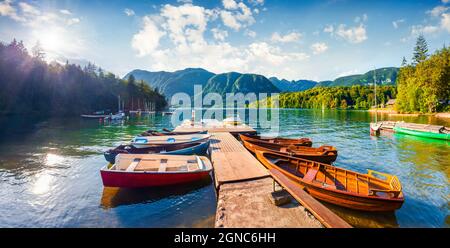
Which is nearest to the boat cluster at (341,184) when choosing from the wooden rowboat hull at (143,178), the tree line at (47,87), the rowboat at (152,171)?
the rowboat at (152,171)

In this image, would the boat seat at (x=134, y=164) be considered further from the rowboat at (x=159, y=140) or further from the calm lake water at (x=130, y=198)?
the rowboat at (x=159, y=140)

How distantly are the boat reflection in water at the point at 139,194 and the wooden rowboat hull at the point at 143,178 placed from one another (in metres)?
0.46

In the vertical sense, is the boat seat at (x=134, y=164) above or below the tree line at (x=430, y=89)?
below

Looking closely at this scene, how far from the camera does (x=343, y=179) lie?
10.9 meters

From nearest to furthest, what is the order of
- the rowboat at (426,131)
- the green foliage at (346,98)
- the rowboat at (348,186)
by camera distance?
1. the rowboat at (348,186)
2. the rowboat at (426,131)
3. the green foliage at (346,98)

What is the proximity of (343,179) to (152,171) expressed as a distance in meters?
10.1

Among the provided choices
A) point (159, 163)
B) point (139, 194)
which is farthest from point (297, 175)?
point (139, 194)

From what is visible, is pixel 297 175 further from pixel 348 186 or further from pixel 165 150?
pixel 165 150

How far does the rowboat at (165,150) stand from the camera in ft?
51.4

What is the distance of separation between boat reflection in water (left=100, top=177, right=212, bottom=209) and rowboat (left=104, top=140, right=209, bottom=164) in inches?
150

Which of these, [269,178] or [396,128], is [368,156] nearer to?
[269,178]
